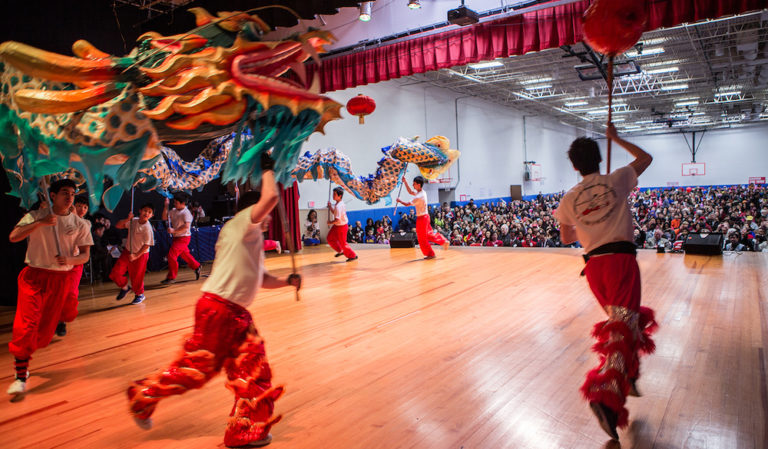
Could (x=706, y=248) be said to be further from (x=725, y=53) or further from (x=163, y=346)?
(x=725, y=53)

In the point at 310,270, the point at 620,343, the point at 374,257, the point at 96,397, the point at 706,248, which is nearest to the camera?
the point at 620,343

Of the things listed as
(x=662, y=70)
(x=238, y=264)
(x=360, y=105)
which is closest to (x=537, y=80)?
(x=662, y=70)

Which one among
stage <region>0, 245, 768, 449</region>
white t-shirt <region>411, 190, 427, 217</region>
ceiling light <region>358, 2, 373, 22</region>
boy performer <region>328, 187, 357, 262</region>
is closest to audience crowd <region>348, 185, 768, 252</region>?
white t-shirt <region>411, 190, 427, 217</region>

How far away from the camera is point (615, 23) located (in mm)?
2426

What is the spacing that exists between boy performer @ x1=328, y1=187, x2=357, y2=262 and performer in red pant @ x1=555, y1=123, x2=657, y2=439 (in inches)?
223

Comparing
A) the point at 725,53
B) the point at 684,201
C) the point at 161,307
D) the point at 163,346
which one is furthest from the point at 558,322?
the point at 684,201

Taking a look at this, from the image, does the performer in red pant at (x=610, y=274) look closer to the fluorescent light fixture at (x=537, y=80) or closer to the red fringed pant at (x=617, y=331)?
the red fringed pant at (x=617, y=331)

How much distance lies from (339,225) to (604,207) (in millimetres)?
6088

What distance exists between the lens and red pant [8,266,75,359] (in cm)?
296

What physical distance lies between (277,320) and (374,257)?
4.12 meters

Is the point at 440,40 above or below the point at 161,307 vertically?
above

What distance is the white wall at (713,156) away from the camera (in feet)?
84.5

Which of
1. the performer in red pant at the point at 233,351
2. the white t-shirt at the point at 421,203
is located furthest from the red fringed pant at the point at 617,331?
the white t-shirt at the point at 421,203

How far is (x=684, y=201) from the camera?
58.9 ft
